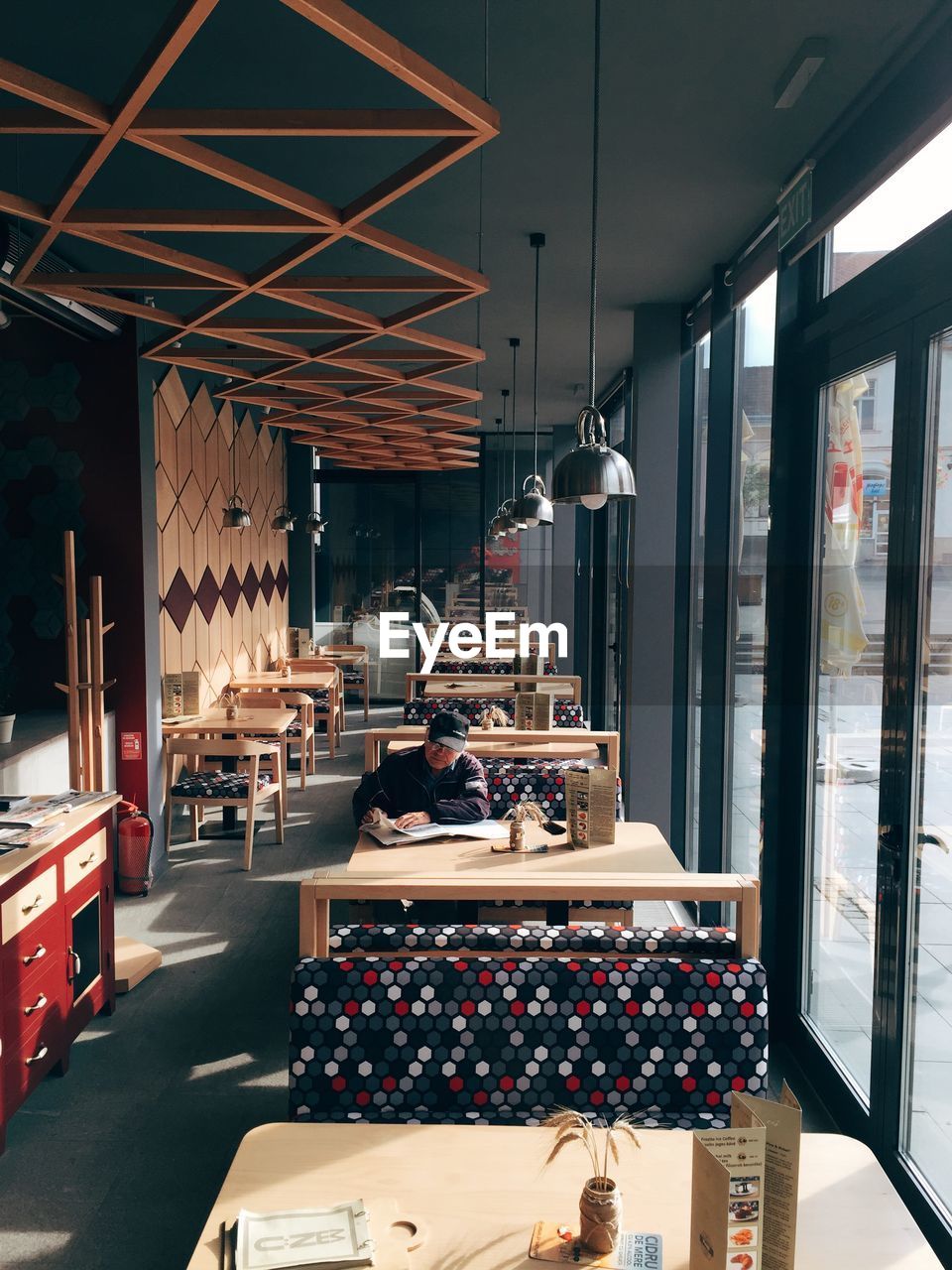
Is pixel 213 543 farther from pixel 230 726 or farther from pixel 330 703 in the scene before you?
pixel 230 726

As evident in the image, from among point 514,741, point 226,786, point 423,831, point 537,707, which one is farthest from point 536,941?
point 226,786

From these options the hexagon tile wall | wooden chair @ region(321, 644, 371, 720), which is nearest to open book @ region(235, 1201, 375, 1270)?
the hexagon tile wall

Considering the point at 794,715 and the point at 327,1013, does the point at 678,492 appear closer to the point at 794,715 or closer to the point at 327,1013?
the point at 794,715

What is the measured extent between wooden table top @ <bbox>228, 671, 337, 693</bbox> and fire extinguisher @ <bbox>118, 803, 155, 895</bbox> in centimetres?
322

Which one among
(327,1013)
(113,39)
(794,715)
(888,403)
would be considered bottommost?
(327,1013)

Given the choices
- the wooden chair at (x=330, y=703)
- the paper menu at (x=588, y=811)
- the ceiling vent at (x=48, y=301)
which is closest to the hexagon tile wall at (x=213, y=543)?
the wooden chair at (x=330, y=703)

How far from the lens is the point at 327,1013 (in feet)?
7.97

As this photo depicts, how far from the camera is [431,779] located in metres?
4.57

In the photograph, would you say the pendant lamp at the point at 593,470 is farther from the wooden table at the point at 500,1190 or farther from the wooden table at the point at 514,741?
the wooden table at the point at 514,741

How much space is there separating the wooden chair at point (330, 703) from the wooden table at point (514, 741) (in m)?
4.09

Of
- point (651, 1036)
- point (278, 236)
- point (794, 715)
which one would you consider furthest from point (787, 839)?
point (278, 236)

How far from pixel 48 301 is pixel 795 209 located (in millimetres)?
3433

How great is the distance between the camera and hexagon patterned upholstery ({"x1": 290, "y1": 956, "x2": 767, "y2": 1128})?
244cm

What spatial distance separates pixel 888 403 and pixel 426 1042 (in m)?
2.26
